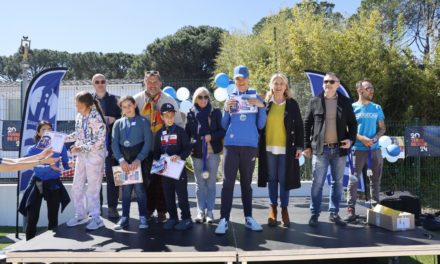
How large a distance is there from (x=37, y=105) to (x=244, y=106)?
3.79 meters

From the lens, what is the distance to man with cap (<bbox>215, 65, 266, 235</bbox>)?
400cm

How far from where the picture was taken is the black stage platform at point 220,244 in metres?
3.34

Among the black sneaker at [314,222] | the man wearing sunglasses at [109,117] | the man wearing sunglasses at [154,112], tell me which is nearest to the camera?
the black sneaker at [314,222]

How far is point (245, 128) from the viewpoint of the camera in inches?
158

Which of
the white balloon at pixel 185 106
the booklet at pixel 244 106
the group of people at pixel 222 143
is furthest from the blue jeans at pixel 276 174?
the white balloon at pixel 185 106

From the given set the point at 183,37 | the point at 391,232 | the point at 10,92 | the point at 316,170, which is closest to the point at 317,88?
the point at 316,170

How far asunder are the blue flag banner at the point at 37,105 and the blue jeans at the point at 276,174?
3918 millimetres

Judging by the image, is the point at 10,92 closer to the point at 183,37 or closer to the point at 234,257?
the point at 234,257

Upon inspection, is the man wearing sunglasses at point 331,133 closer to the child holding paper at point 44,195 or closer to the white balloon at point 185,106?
the white balloon at point 185,106

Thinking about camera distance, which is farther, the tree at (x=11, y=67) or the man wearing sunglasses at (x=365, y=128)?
the tree at (x=11, y=67)

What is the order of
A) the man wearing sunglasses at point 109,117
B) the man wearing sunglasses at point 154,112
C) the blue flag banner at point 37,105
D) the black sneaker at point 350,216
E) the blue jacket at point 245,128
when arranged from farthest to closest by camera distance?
the blue flag banner at point 37,105, the man wearing sunglasses at point 109,117, the black sneaker at point 350,216, the man wearing sunglasses at point 154,112, the blue jacket at point 245,128

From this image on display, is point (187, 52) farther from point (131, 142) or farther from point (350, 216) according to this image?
point (350, 216)

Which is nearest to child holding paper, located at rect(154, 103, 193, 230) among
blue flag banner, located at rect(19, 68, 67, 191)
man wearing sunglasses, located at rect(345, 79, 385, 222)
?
man wearing sunglasses, located at rect(345, 79, 385, 222)

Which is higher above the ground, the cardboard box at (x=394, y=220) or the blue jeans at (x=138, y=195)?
the blue jeans at (x=138, y=195)
